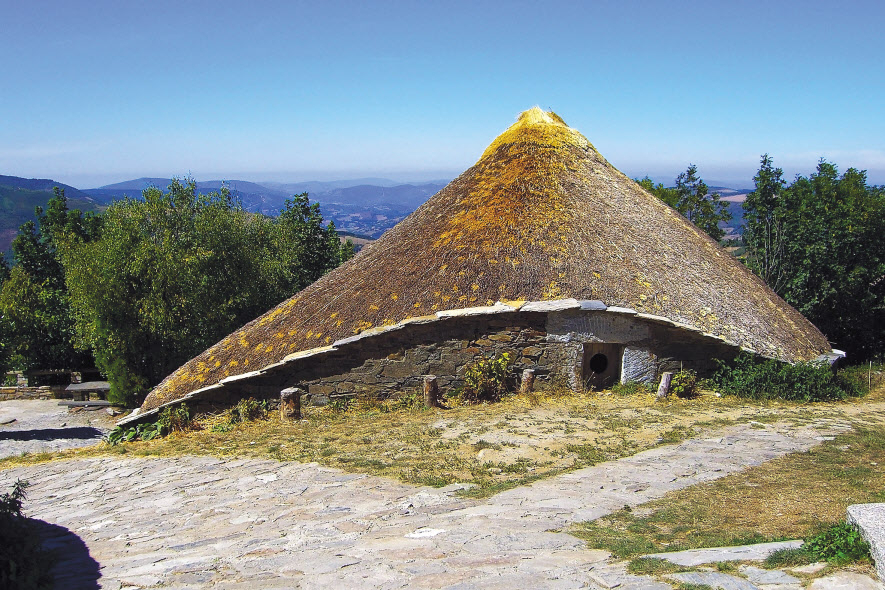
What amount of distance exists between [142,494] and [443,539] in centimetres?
515

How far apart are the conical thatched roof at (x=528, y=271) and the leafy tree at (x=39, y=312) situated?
17718 mm

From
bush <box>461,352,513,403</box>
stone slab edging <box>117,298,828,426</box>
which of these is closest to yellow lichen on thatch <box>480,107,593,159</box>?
stone slab edging <box>117,298,828,426</box>

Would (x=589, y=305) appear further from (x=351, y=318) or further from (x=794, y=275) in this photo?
(x=794, y=275)

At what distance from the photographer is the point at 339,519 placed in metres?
7.27

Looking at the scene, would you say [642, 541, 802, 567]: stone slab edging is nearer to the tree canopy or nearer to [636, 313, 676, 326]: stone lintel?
[636, 313, 676, 326]: stone lintel

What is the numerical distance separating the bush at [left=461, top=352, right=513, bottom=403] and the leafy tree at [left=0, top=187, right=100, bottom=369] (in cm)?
2159

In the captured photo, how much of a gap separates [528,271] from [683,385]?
13.5ft

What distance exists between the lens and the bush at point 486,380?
521 inches

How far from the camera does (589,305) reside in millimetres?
13188

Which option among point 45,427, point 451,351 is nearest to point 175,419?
point 451,351

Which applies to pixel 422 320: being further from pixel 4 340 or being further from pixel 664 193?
pixel 4 340

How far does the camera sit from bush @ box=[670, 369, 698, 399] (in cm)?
1334

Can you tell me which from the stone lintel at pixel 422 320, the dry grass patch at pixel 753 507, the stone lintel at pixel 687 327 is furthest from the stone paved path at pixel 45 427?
the dry grass patch at pixel 753 507

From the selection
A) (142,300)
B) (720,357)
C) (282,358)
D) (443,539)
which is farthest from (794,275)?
(142,300)
